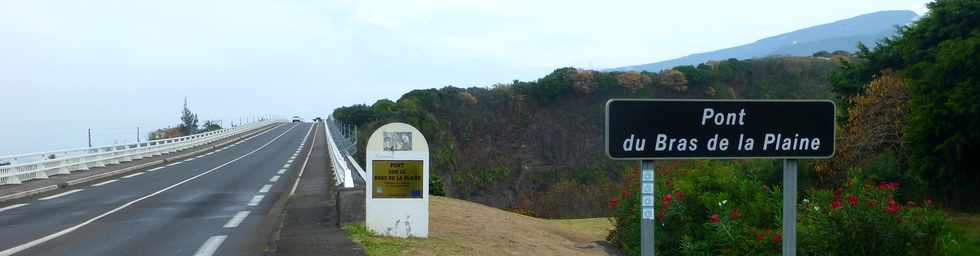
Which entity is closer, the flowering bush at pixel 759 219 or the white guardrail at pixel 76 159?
the flowering bush at pixel 759 219

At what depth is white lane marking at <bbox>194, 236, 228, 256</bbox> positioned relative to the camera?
1069 cm

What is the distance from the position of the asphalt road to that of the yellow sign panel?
182 centimetres

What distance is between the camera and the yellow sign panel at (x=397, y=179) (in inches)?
465

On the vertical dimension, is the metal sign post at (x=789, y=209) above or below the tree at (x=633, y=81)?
below

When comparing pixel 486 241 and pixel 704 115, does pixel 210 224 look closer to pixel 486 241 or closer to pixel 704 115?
pixel 486 241

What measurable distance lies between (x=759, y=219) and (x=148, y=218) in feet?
35.7

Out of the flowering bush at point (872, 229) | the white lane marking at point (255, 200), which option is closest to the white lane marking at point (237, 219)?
the white lane marking at point (255, 200)

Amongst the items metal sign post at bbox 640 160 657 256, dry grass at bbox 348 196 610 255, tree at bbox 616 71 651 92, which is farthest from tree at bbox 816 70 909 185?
tree at bbox 616 71 651 92

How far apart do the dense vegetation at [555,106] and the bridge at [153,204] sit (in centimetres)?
3525

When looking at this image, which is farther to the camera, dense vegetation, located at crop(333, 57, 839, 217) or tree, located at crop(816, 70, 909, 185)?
dense vegetation, located at crop(333, 57, 839, 217)

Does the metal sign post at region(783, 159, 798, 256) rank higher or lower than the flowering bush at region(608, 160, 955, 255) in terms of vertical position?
higher

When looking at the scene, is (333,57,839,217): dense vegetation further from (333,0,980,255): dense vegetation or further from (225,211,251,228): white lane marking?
(225,211,251,228): white lane marking

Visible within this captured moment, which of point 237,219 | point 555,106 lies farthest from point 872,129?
point 555,106

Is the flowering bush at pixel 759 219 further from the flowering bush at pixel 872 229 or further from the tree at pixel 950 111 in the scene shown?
the tree at pixel 950 111
